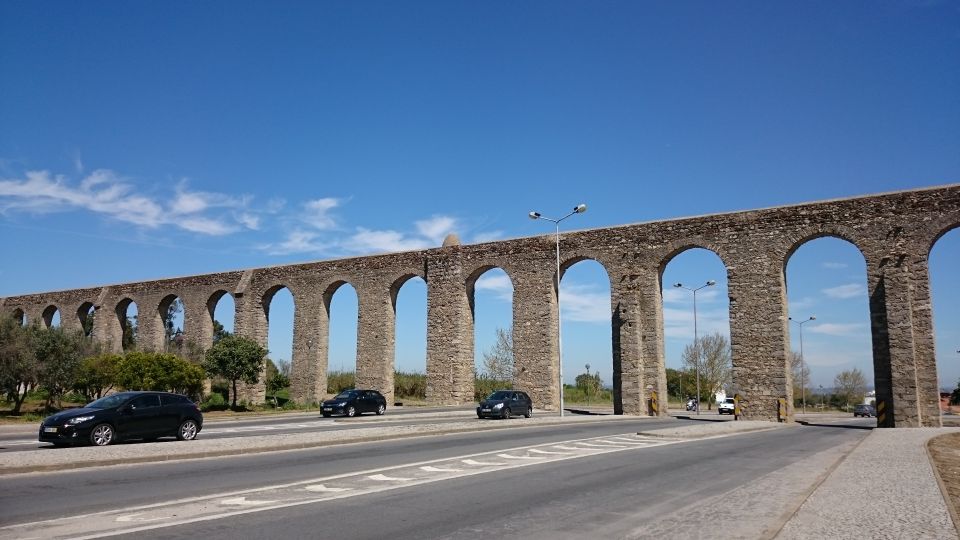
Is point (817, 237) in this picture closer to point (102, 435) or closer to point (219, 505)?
point (102, 435)

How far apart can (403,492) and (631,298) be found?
89.3ft

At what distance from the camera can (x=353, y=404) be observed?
31078mm

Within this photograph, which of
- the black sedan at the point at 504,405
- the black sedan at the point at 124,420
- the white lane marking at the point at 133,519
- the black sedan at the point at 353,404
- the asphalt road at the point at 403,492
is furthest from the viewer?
the black sedan at the point at 353,404

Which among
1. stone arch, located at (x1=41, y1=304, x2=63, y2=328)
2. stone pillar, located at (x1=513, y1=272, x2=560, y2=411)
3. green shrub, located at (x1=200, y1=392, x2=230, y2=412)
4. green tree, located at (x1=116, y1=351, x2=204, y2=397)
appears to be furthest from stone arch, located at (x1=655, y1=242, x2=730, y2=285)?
stone arch, located at (x1=41, y1=304, x2=63, y2=328)

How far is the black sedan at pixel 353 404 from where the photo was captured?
30.6m

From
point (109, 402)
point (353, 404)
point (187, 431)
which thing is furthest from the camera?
point (353, 404)

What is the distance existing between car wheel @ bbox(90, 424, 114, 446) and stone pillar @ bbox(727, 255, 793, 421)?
26.3 meters

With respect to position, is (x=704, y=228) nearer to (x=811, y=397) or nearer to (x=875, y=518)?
(x=875, y=518)

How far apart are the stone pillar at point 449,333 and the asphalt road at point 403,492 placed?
25060mm

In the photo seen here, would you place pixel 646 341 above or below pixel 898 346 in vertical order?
above

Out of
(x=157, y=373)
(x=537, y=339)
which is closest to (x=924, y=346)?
(x=537, y=339)

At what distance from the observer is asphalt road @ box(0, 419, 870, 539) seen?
7086mm

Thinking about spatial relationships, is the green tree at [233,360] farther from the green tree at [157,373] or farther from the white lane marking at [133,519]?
the white lane marking at [133,519]

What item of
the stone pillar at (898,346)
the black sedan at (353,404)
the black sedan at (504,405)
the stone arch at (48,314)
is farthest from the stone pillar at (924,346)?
the stone arch at (48,314)
